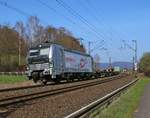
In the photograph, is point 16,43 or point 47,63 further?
point 16,43

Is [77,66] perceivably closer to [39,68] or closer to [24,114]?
[39,68]

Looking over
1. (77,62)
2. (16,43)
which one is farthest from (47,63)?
(16,43)

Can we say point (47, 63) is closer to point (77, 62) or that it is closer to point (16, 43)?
point (77, 62)

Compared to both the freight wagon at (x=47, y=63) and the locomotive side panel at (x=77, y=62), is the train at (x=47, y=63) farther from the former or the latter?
the locomotive side panel at (x=77, y=62)

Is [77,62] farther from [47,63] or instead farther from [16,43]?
[16,43]

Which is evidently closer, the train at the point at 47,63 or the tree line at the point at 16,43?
the train at the point at 47,63

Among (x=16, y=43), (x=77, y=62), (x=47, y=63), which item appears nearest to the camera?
(x=47, y=63)

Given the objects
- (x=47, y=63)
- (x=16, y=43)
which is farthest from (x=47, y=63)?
(x=16, y=43)

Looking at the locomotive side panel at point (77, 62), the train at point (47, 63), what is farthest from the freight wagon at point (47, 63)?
the locomotive side panel at point (77, 62)

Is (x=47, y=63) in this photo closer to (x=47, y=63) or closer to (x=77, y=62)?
(x=47, y=63)

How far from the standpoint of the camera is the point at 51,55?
37.7 meters

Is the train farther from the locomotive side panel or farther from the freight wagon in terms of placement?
the locomotive side panel

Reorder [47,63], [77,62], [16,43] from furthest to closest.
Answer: [16,43], [77,62], [47,63]

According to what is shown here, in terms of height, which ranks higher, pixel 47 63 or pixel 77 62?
pixel 77 62
